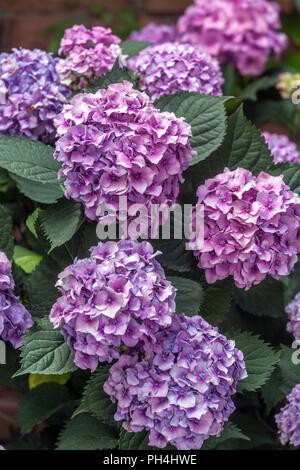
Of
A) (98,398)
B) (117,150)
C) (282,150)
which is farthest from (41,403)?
(282,150)

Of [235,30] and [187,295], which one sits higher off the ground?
[235,30]

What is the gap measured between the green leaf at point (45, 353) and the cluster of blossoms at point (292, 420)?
1.00 feet

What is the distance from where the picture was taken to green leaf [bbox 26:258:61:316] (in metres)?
0.91

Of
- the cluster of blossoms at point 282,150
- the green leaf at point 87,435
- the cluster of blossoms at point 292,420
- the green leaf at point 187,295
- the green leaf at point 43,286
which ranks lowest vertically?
the green leaf at point 87,435

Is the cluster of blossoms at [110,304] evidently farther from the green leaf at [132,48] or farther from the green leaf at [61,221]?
the green leaf at [132,48]

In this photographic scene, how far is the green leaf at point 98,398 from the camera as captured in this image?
0.80 metres

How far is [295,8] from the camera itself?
1.95 metres

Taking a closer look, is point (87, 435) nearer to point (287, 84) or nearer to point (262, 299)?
point (262, 299)

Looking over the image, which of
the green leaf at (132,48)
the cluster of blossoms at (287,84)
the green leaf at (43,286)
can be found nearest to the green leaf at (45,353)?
the green leaf at (43,286)

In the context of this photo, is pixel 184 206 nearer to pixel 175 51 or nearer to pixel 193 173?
pixel 193 173

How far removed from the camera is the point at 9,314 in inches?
31.8

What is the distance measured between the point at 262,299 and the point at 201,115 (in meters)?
0.31

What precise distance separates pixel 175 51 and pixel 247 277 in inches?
15.1

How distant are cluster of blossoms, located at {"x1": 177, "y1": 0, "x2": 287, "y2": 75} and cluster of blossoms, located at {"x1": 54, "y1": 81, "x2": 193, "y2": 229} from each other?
31.4 inches
